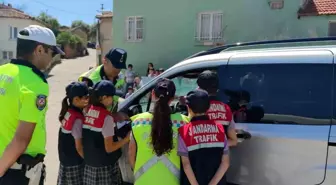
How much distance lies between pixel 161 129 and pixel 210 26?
46.2 feet

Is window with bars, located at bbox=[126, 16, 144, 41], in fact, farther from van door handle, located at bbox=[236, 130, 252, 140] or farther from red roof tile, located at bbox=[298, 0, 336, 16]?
van door handle, located at bbox=[236, 130, 252, 140]

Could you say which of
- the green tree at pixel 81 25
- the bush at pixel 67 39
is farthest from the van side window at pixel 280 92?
the green tree at pixel 81 25

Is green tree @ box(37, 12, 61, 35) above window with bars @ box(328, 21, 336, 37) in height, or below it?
above

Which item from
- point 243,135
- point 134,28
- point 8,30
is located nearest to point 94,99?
point 243,135

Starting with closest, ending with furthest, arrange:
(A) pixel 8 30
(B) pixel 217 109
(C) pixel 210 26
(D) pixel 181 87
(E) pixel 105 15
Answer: (B) pixel 217 109 < (D) pixel 181 87 < (C) pixel 210 26 < (E) pixel 105 15 < (A) pixel 8 30

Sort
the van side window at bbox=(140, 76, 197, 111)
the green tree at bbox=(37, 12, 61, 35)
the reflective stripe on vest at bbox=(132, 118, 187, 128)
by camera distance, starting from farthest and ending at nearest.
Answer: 1. the green tree at bbox=(37, 12, 61, 35)
2. the van side window at bbox=(140, 76, 197, 111)
3. the reflective stripe on vest at bbox=(132, 118, 187, 128)

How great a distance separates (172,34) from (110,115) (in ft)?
46.4

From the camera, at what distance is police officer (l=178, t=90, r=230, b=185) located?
246cm

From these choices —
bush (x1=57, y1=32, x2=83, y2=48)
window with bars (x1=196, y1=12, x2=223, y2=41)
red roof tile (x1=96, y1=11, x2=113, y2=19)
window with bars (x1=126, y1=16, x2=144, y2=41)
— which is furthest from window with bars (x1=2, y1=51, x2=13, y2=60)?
window with bars (x1=196, y1=12, x2=223, y2=41)

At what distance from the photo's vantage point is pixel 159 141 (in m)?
2.53

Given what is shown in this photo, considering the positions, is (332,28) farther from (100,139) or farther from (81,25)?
(81,25)

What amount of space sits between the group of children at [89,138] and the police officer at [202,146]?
30.6 inches

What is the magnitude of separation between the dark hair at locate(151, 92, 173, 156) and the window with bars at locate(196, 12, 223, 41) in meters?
13.8

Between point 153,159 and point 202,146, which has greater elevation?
point 202,146
